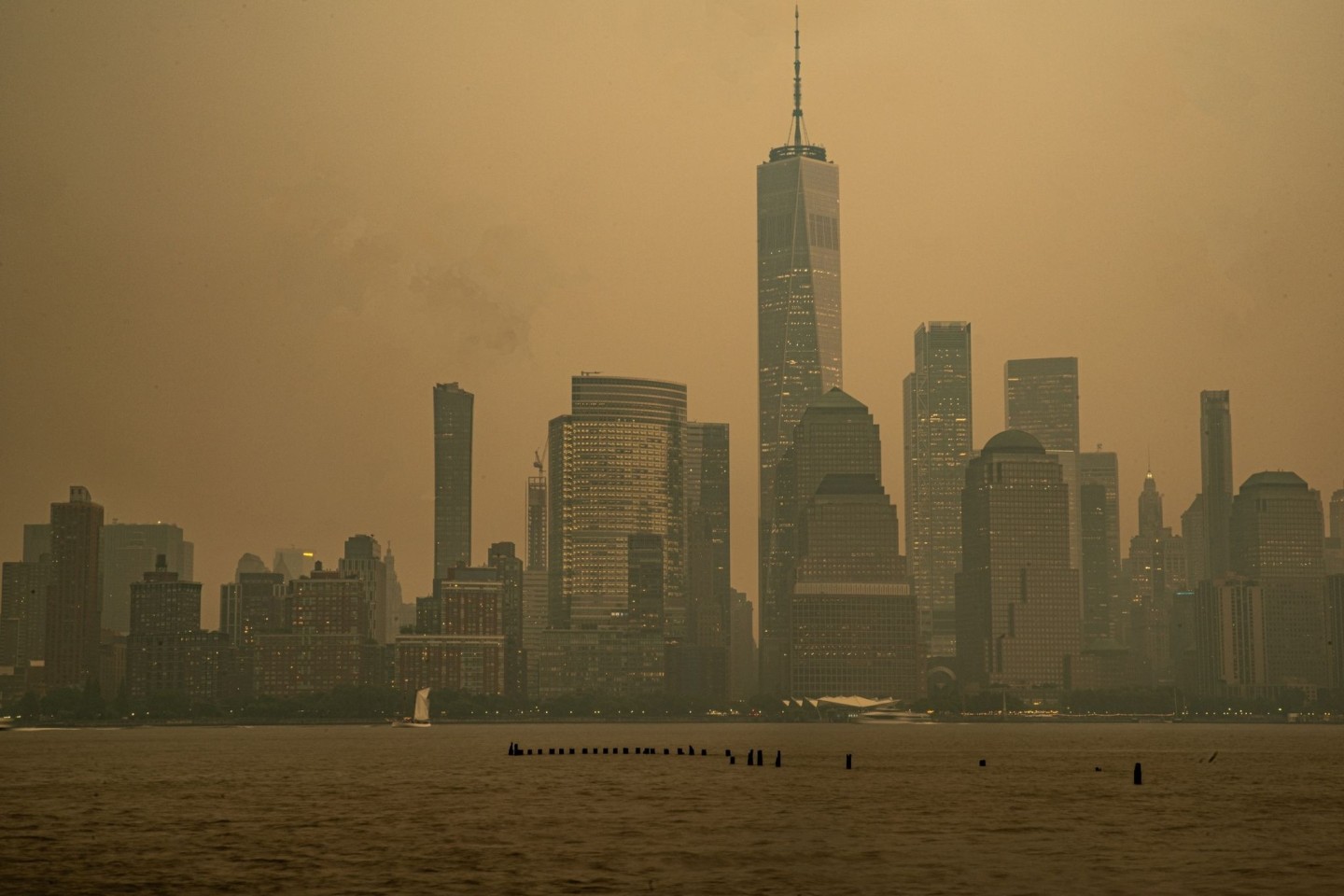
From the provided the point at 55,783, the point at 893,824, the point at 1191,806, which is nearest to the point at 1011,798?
the point at 1191,806

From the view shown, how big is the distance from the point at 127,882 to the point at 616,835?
30140 mm

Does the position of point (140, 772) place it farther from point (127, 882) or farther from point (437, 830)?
→ point (127, 882)

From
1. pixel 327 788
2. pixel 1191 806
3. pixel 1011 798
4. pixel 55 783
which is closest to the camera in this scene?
pixel 1191 806

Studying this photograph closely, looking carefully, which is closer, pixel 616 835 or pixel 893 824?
pixel 616 835

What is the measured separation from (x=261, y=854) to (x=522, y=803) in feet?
131

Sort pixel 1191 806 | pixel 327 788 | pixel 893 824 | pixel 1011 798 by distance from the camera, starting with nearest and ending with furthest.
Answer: pixel 893 824, pixel 1191 806, pixel 1011 798, pixel 327 788

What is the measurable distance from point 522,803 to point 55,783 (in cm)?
5745

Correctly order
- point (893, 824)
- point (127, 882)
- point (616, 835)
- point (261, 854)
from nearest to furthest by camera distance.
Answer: point (127, 882) → point (261, 854) → point (616, 835) → point (893, 824)

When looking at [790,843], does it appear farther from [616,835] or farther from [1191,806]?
[1191,806]

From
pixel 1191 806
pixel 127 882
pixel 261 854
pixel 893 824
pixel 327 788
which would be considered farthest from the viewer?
pixel 327 788

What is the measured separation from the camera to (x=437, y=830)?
380ft

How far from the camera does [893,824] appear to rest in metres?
120

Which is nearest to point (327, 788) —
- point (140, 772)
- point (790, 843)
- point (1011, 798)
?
point (140, 772)

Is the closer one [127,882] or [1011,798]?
[127,882]
